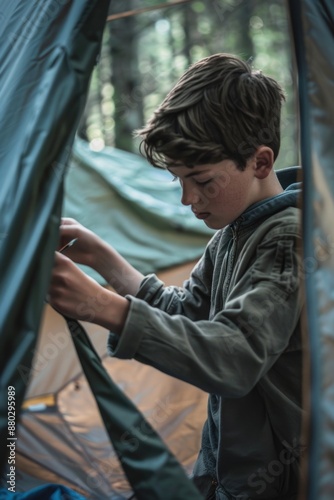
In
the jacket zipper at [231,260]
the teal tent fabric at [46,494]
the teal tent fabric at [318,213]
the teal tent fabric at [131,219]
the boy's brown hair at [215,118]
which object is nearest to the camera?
the teal tent fabric at [318,213]

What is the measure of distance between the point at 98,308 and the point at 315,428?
367mm

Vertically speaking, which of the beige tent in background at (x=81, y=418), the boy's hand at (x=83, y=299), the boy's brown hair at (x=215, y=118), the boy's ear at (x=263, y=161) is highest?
the boy's brown hair at (x=215, y=118)

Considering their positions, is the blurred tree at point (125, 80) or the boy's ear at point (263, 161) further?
the blurred tree at point (125, 80)

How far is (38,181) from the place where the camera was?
113 cm

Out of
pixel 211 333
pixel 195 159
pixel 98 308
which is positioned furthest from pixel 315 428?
pixel 195 159

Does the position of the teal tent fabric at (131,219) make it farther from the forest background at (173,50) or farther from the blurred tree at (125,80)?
the forest background at (173,50)

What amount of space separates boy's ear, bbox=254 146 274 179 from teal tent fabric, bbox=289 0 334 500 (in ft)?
0.61

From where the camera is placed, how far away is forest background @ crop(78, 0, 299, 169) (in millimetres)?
6816

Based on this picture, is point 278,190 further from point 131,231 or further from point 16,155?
point 131,231

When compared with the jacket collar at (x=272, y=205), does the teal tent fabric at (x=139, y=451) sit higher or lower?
lower

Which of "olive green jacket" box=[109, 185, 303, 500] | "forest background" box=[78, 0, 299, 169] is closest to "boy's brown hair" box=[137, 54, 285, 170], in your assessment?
"olive green jacket" box=[109, 185, 303, 500]

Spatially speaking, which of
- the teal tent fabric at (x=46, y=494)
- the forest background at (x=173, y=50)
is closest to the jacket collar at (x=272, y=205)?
the teal tent fabric at (x=46, y=494)

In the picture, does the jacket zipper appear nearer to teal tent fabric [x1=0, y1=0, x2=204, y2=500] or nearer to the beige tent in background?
teal tent fabric [x1=0, y1=0, x2=204, y2=500]

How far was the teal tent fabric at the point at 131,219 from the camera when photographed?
8.98 feet
